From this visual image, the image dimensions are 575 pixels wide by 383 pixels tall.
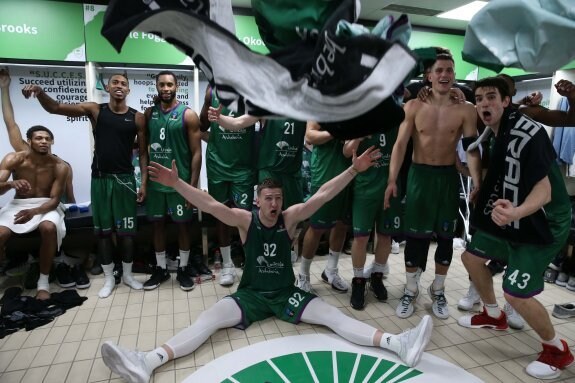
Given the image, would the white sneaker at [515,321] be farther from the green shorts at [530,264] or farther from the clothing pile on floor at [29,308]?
the clothing pile on floor at [29,308]

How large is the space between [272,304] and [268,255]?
0.33m

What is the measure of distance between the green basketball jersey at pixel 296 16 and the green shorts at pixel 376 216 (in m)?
2.07

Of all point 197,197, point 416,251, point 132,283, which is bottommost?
point 132,283

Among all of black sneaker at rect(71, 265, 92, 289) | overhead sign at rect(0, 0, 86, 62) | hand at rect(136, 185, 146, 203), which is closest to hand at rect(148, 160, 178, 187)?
hand at rect(136, 185, 146, 203)

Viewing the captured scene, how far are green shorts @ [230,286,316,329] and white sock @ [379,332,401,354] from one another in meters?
0.52

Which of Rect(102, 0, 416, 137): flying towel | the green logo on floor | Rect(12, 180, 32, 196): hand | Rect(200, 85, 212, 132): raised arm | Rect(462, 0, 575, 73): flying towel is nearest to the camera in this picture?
Rect(102, 0, 416, 137): flying towel

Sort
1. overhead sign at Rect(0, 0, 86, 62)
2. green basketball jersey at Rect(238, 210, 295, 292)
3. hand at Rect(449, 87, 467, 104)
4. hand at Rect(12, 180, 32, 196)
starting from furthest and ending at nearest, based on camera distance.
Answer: overhead sign at Rect(0, 0, 86, 62)
hand at Rect(12, 180, 32, 196)
hand at Rect(449, 87, 467, 104)
green basketball jersey at Rect(238, 210, 295, 292)

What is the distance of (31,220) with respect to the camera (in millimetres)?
3121

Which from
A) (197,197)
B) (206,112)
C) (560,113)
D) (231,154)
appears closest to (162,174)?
(197,197)

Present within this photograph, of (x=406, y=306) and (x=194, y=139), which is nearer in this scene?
(x=406, y=306)

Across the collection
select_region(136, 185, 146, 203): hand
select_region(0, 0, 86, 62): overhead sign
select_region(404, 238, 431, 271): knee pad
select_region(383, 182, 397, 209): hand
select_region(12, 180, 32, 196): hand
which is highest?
select_region(0, 0, 86, 62): overhead sign

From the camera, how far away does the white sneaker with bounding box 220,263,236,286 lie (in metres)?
3.34

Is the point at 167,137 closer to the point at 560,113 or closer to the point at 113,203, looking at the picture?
the point at 113,203

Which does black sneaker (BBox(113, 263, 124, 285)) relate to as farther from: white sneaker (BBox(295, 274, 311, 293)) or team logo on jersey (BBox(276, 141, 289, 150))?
team logo on jersey (BBox(276, 141, 289, 150))
